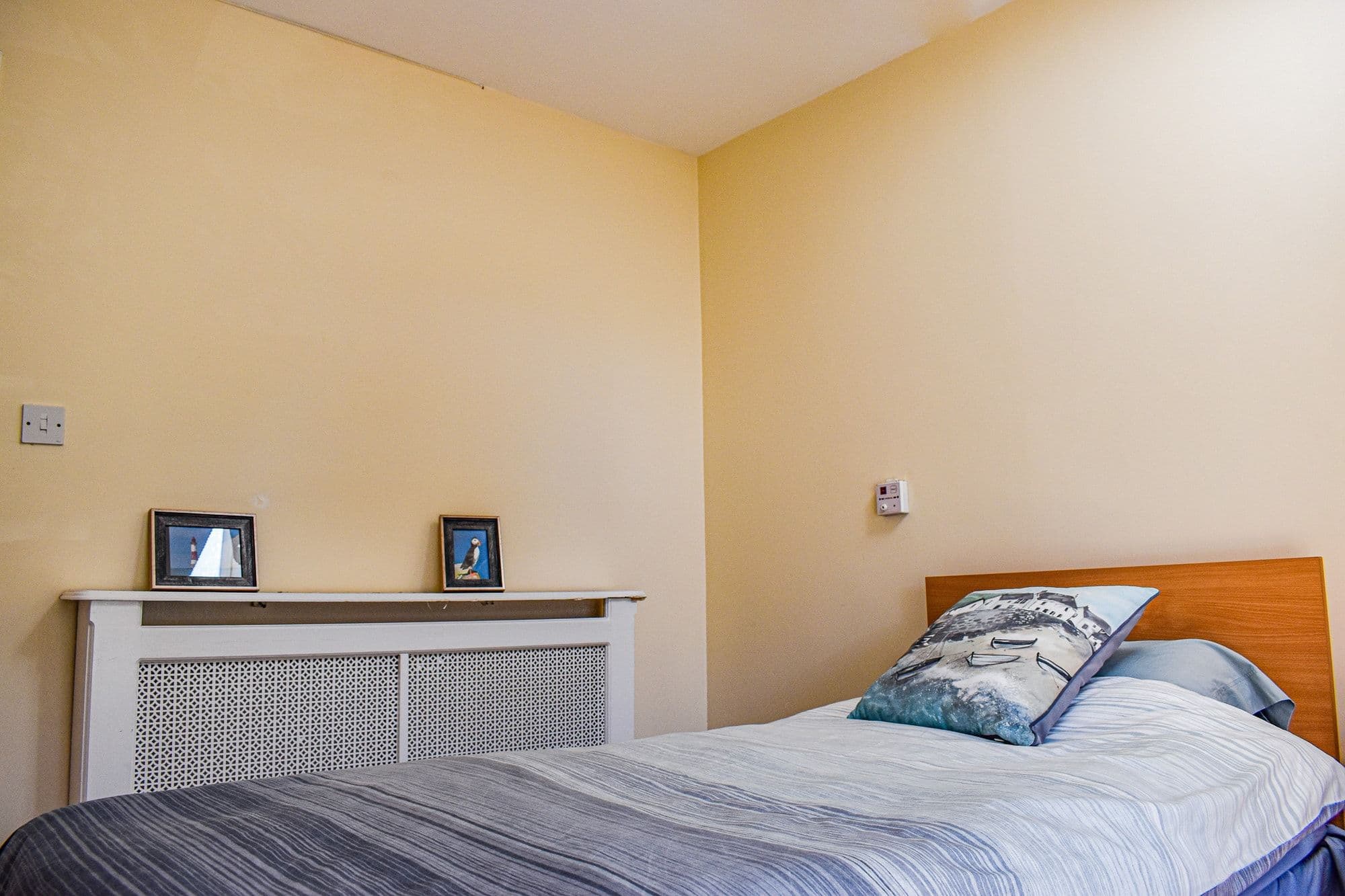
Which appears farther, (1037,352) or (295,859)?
(1037,352)

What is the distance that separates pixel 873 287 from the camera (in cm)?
315

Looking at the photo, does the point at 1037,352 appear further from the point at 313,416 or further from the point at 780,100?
the point at 313,416

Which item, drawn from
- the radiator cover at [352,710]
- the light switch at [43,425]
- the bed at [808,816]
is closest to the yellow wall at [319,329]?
the light switch at [43,425]

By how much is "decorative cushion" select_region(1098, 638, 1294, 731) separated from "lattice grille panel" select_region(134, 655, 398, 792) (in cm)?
181

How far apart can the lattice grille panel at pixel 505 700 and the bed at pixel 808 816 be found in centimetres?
105

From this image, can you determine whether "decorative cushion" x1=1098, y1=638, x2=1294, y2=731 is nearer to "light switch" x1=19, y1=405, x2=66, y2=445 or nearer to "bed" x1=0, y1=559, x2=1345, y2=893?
"bed" x1=0, y1=559, x2=1345, y2=893

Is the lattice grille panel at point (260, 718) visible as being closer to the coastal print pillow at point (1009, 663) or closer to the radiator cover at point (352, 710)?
the radiator cover at point (352, 710)

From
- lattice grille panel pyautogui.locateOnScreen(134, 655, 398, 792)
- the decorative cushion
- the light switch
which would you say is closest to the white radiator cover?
lattice grille panel pyautogui.locateOnScreen(134, 655, 398, 792)

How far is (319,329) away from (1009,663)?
205 centimetres

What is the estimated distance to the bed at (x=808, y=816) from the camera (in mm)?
1007

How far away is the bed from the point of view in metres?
1.01

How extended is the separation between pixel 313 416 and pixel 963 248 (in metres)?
1.93

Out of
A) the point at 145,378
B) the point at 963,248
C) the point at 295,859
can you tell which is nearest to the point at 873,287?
the point at 963,248

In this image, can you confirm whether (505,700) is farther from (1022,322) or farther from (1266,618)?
(1266,618)
